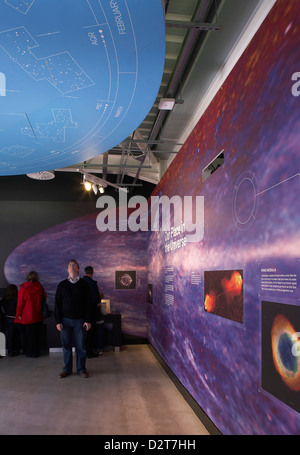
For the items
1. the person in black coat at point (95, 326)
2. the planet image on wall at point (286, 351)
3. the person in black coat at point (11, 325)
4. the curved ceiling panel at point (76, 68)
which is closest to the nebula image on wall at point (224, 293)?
the planet image on wall at point (286, 351)

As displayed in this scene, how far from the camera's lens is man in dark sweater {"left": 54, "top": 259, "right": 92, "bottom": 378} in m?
5.18

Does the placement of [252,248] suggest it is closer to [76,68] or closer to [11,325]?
[76,68]

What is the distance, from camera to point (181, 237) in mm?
4500

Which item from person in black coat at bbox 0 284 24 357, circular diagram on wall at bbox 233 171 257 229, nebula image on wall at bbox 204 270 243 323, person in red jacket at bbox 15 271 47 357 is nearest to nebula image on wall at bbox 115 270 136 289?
person in red jacket at bbox 15 271 47 357

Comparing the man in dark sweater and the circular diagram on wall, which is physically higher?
the circular diagram on wall

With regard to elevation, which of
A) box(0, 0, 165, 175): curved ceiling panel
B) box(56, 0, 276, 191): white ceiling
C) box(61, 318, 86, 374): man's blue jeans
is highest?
box(56, 0, 276, 191): white ceiling

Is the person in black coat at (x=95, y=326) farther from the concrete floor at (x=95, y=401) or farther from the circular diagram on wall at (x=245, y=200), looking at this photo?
the circular diagram on wall at (x=245, y=200)

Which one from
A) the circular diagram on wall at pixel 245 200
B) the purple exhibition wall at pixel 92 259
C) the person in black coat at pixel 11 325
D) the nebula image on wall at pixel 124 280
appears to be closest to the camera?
the circular diagram on wall at pixel 245 200

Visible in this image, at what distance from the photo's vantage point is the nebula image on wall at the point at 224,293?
2.53 m

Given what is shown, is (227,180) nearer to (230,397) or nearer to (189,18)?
(230,397)

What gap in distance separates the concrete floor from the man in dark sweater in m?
0.50

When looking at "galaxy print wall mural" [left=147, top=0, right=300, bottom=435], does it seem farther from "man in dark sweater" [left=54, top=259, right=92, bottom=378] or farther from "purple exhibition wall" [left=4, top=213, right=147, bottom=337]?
"purple exhibition wall" [left=4, top=213, right=147, bottom=337]

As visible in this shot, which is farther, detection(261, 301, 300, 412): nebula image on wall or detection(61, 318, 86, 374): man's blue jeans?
detection(61, 318, 86, 374): man's blue jeans
